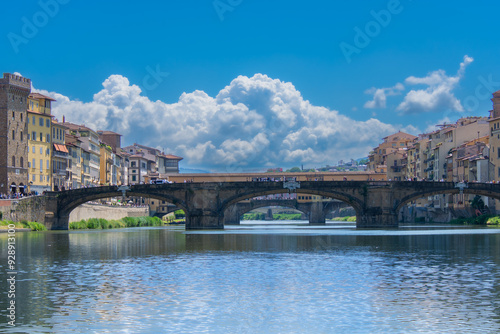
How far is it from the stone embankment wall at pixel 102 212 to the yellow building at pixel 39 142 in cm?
770

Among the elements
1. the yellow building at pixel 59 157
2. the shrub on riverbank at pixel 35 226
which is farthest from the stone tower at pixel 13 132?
the yellow building at pixel 59 157

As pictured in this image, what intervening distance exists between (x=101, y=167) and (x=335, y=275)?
136902mm

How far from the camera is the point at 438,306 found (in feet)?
90.7

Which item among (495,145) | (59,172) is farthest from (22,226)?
(495,145)

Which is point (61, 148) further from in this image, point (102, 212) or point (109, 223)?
point (109, 223)

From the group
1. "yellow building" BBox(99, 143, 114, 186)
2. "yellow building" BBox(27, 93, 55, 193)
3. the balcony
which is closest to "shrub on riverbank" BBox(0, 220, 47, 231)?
"yellow building" BBox(27, 93, 55, 193)

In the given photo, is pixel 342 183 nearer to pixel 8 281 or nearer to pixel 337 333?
pixel 8 281

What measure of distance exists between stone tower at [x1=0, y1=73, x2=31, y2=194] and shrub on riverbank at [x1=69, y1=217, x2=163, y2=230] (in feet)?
32.5

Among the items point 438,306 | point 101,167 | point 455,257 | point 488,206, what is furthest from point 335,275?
point 101,167

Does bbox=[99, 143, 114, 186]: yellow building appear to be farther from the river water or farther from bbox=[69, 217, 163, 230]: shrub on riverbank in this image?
the river water

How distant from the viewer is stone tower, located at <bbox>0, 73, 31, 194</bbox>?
111500 millimetres

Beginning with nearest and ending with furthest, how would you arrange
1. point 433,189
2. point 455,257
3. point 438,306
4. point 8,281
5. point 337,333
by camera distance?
1. point 337,333
2. point 438,306
3. point 8,281
4. point 455,257
5. point 433,189

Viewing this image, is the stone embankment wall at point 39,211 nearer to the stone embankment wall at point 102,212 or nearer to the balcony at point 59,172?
the stone embankment wall at point 102,212

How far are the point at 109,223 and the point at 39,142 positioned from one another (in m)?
16.8
